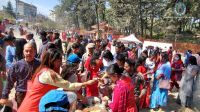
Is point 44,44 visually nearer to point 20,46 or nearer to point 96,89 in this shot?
point 20,46

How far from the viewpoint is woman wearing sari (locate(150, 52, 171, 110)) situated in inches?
314

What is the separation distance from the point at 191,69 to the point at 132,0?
3790 cm

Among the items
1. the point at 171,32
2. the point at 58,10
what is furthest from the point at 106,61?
the point at 58,10

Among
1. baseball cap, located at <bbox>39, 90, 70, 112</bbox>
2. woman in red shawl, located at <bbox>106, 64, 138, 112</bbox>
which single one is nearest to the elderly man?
woman in red shawl, located at <bbox>106, 64, 138, 112</bbox>

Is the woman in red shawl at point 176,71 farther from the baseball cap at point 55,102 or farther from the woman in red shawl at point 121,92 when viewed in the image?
the baseball cap at point 55,102

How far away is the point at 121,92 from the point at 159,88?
4.15 metres

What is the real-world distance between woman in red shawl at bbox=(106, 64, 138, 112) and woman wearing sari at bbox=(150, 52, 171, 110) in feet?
12.1

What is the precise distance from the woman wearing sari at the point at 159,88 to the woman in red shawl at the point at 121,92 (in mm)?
3679

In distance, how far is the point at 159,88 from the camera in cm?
828

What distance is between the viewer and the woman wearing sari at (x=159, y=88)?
314 inches

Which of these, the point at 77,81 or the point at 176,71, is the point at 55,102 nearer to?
the point at 77,81

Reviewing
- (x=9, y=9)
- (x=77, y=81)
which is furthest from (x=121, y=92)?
(x=9, y=9)

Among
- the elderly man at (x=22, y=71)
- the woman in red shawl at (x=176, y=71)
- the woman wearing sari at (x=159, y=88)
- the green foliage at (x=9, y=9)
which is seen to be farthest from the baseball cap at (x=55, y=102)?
the green foliage at (x=9, y=9)

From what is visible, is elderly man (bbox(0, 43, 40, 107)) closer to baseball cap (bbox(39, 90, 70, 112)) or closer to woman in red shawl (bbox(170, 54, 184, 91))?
baseball cap (bbox(39, 90, 70, 112))
